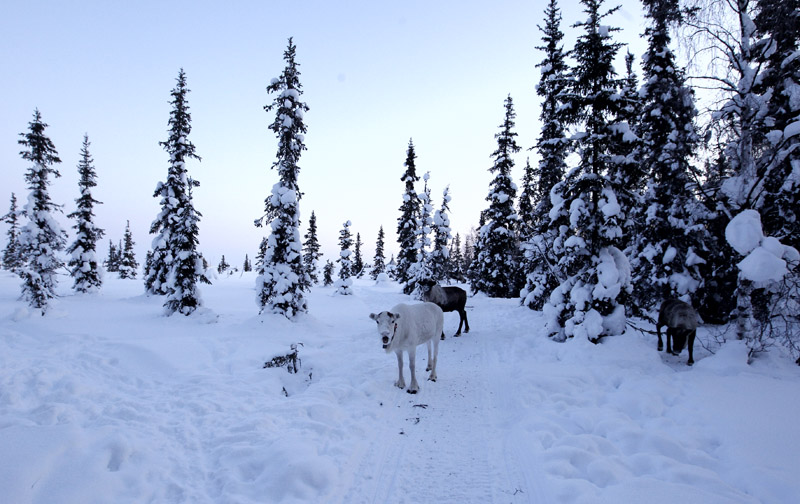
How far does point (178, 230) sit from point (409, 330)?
15851 millimetres

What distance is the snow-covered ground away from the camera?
3.86 m

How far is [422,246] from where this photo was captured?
1262 inches

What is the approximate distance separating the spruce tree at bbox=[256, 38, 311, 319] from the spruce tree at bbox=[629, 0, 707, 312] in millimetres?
13651

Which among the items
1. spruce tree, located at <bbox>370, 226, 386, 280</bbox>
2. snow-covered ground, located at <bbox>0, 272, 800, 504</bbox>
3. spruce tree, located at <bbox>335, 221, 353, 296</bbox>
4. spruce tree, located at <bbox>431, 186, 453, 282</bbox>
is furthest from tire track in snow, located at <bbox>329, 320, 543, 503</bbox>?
spruce tree, located at <bbox>370, 226, 386, 280</bbox>

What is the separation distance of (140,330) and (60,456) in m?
10.7

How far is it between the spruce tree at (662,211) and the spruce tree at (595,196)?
1.62 m

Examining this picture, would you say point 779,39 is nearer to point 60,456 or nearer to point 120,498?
point 120,498

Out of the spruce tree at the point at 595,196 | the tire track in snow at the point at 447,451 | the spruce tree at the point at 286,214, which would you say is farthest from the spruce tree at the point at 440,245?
the tire track in snow at the point at 447,451

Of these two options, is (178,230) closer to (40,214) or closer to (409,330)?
(40,214)

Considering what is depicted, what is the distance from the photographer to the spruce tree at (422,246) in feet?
97.5

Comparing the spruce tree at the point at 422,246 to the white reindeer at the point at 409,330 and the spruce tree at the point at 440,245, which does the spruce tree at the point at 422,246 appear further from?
the white reindeer at the point at 409,330

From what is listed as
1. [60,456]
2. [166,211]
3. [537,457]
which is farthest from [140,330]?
[537,457]

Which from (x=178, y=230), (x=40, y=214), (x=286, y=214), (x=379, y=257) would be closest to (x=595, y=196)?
(x=286, y=214)

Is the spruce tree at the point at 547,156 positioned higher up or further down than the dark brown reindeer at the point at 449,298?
higher up
